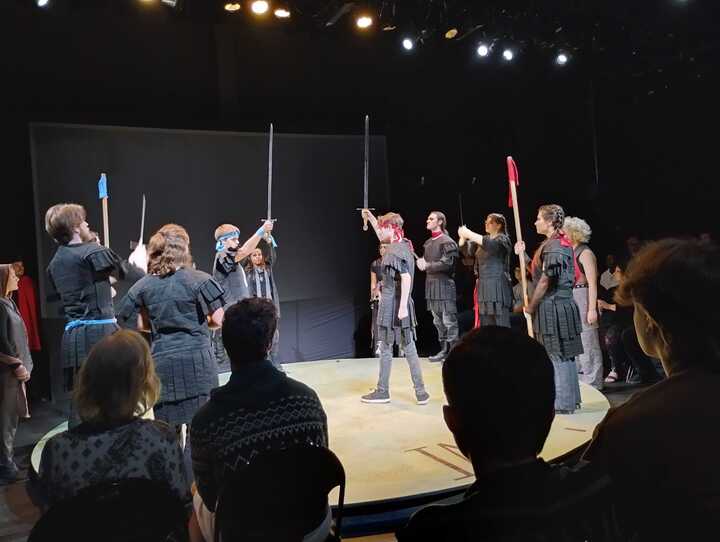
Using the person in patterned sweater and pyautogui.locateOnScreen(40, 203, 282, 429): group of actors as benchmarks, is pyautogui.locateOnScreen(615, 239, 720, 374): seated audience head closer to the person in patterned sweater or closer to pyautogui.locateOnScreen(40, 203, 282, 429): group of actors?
the person in patterned sweater

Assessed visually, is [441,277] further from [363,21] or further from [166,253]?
[166,253]

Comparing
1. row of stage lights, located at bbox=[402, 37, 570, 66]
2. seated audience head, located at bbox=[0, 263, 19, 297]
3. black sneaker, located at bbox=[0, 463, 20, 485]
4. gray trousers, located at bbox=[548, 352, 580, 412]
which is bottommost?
black sneaker, located at bbox=[0, 463, 20, 485]

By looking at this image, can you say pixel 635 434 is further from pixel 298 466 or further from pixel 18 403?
pixel 18 403

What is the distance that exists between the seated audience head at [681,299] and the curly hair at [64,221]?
3.06 m

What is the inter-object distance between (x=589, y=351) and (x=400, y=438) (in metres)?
2.16

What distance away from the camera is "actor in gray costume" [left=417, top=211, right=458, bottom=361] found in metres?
6.50

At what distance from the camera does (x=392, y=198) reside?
7.77m

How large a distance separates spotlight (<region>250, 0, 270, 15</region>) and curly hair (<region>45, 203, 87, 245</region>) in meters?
2.94

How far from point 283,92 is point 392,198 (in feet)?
5.81

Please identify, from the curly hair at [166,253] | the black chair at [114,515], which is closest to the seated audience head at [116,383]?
the black chair at [114,515]

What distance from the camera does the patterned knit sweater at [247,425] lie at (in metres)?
1.90

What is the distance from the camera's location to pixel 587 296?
5.51m

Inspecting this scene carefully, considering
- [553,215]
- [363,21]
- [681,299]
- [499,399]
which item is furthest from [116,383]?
[363,21]

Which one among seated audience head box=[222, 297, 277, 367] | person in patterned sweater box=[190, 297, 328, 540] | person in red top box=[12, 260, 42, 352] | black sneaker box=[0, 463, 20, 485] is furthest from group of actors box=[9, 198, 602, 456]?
person in patterned sweater box=[190, 297, 328, 540]
